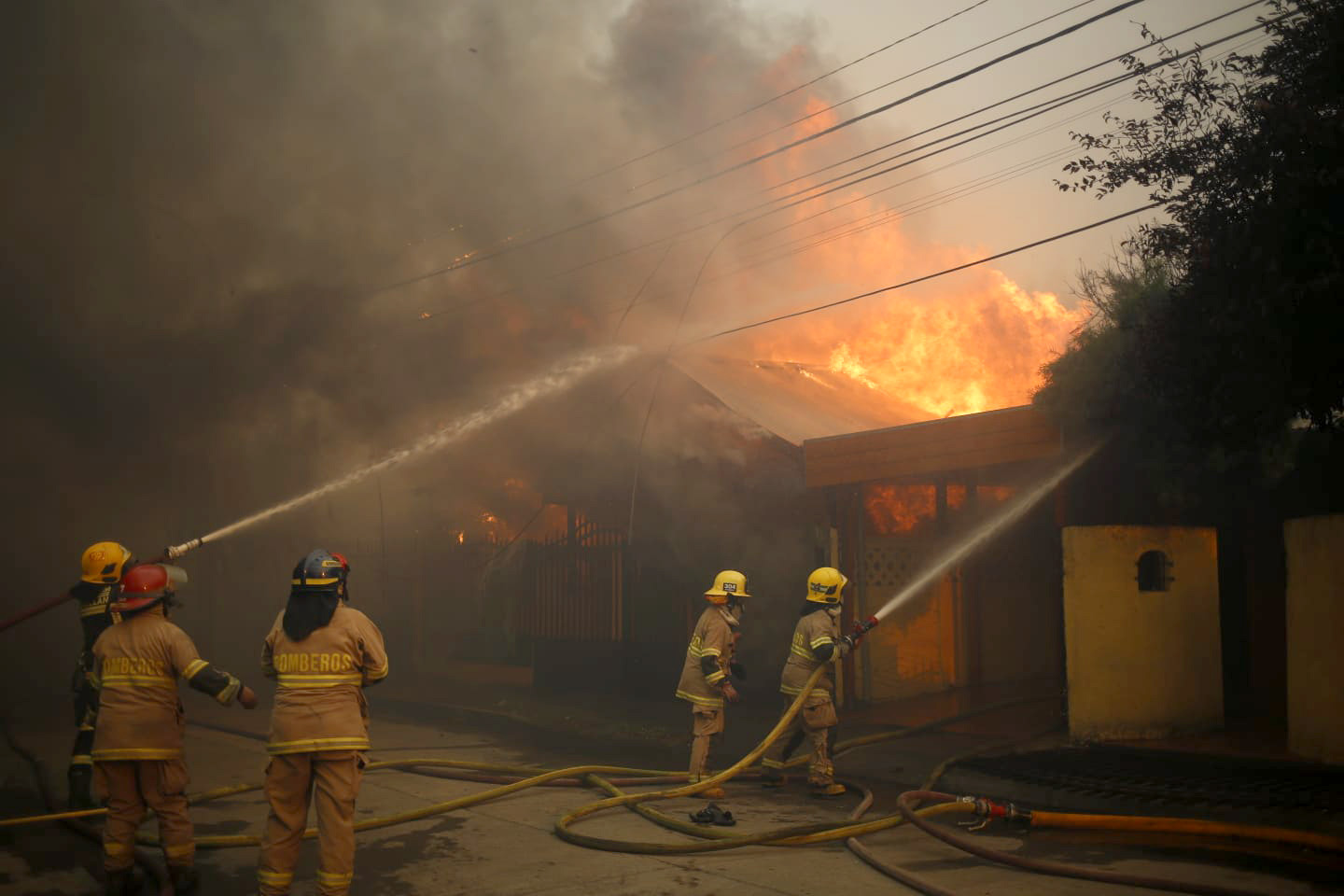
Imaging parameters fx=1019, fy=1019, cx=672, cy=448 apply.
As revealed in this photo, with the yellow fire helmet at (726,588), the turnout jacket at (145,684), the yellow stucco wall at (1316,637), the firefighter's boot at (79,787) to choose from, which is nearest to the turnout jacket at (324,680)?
the turnout jacket at (145,684)

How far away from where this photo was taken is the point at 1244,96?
23.0 ft

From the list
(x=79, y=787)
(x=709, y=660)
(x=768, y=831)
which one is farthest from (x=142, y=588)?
(x=709, y=660)

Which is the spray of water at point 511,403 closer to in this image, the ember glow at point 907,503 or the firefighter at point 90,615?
the ember glow at point 907,503

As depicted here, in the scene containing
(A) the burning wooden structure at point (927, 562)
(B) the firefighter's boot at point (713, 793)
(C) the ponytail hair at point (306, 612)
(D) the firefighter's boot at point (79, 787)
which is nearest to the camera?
(C) the ponytail hair at point (306, 612)

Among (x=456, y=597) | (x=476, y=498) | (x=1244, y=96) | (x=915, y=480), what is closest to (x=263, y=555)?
(x=456, y=597)

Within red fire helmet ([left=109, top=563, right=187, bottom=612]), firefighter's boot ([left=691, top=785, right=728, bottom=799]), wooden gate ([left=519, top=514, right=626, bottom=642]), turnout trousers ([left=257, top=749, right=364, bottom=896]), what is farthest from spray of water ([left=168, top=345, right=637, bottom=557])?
turnout trousers ([left=257, top=749, right=364, bottom=896])

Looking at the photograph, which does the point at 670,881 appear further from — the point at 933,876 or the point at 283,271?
the point at 283,271

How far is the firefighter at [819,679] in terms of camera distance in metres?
7.97

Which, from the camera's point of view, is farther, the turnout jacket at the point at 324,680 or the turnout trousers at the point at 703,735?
the turnout trousers at the point at 703,735

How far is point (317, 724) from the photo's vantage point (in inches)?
190

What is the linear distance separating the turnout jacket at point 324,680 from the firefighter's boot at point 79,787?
3162 millimetres

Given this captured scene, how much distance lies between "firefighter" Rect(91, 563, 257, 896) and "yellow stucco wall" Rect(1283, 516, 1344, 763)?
7655 mm

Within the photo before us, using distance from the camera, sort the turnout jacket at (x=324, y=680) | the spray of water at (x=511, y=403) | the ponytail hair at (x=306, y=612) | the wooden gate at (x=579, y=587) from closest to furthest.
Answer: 1. the turnout jacket at (x=324, y=680)
2. the ponytail hair at (x=306, y=612)
3. the wooden gate at (x=579, y=587)
4. the spray of water at (x=511, y=403)

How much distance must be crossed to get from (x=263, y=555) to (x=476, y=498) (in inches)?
200
